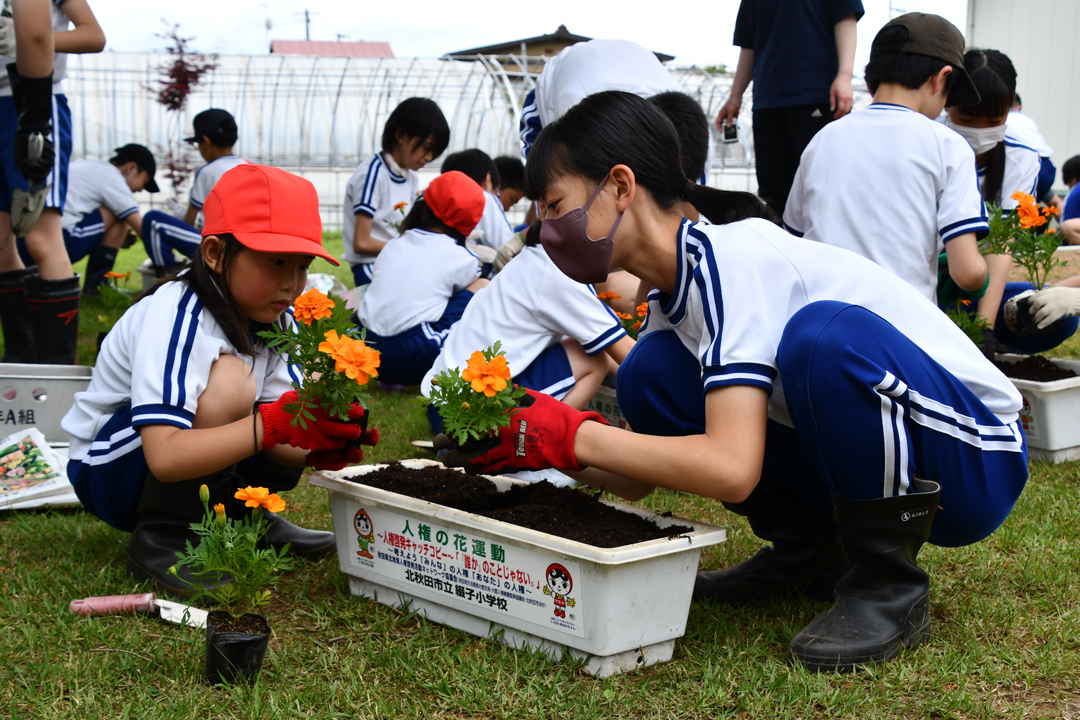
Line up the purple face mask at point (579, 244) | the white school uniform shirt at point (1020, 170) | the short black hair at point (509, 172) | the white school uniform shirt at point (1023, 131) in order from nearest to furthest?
the purple face mask at point (579, 244) → the white school uniform shirt at point (1020, 170) → the white school uniform shirt at point (1023, 131) → the short black hair at point (509, 172)

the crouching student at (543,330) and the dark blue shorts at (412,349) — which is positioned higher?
the crouching student at (543,330)

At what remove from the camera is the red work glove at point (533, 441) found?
177 centimetres

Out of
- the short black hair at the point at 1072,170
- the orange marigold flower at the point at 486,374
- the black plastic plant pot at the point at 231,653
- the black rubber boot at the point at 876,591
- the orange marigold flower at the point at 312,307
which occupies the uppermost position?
the short black hair at the point at 1072,170

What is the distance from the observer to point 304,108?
51.6ft

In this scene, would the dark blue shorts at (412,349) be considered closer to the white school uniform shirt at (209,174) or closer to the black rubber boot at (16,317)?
the black rubber boot at (16,317)

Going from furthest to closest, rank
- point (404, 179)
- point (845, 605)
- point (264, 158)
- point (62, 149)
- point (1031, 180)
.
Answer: point (264, 158) < point (404, 179) < point (1031, 180) < point (62, 149) < point (845, 605)

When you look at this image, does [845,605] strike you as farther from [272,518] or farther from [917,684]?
[272,518]

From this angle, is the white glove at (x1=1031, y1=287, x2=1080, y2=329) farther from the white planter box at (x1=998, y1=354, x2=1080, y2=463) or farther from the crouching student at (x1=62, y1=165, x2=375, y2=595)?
the crouching student at (x1=62, y1=165, x2=375, y2=595)

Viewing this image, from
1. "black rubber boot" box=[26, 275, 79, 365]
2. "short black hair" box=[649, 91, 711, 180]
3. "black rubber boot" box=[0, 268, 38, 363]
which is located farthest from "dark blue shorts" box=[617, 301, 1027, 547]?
"black rubber boot" box=[0, 268, 38, 363]

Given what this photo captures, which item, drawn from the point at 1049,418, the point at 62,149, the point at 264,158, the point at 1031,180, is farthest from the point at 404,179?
the point at 264,158

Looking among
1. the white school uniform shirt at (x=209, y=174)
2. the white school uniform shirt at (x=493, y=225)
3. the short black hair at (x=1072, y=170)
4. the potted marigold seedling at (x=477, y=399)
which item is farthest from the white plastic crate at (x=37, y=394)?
the short black hair at (x=1072, y=170)

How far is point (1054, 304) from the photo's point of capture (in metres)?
3.38

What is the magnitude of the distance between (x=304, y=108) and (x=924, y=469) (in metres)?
15.5

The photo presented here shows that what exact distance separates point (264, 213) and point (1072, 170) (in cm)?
1004
